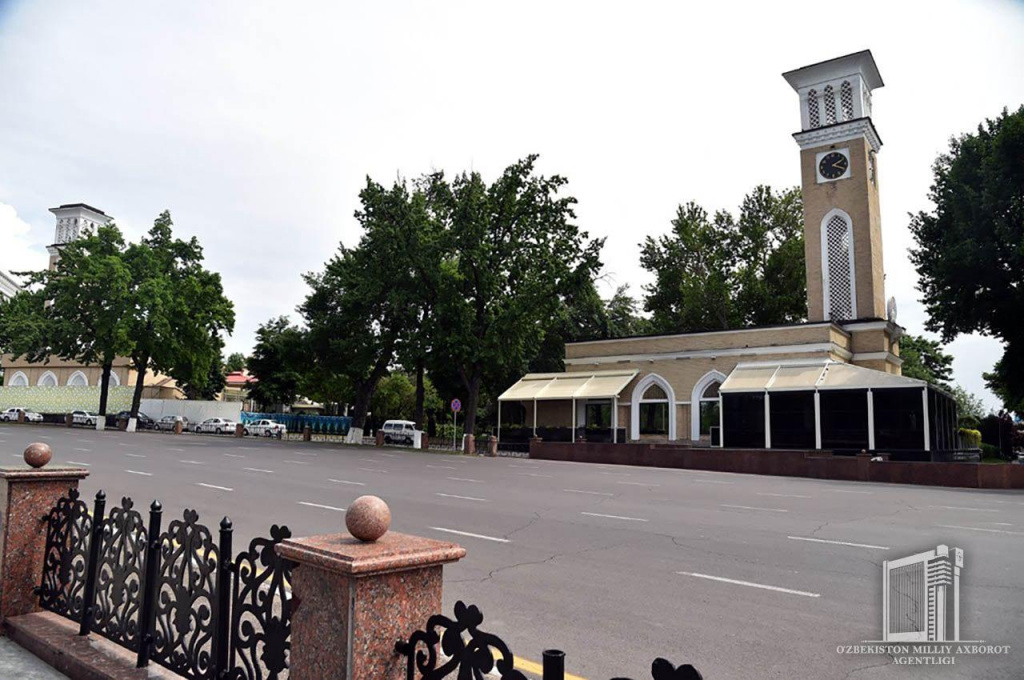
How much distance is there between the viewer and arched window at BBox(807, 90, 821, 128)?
40666 millimetres

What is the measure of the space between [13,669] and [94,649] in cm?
49

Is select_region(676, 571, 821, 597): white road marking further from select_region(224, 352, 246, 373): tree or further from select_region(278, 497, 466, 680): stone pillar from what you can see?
select_region(224, 352, 246, 373): tree

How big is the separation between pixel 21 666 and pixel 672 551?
275 inches

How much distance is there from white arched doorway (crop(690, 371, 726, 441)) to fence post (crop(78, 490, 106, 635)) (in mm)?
34098

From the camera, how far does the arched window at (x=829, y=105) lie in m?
40.2

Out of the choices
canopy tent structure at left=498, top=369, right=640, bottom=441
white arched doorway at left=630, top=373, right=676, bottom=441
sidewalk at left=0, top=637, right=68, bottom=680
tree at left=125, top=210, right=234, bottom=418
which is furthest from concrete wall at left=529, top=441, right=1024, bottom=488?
tree at left=125, top=210, right=234, bottom=418

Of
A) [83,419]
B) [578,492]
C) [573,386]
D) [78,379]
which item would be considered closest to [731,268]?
[573,386]

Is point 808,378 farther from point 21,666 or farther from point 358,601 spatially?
point 358,601

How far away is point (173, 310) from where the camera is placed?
51.3 meters

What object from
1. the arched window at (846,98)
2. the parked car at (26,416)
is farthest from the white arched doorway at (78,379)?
the arched window at (846,98)

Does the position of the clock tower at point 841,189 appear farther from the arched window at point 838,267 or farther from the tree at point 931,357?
the tree at point 931,357

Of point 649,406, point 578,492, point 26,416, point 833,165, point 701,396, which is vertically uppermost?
point 833,165

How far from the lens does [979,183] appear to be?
1225 inches

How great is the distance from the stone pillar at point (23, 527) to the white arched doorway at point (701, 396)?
3392 cm
